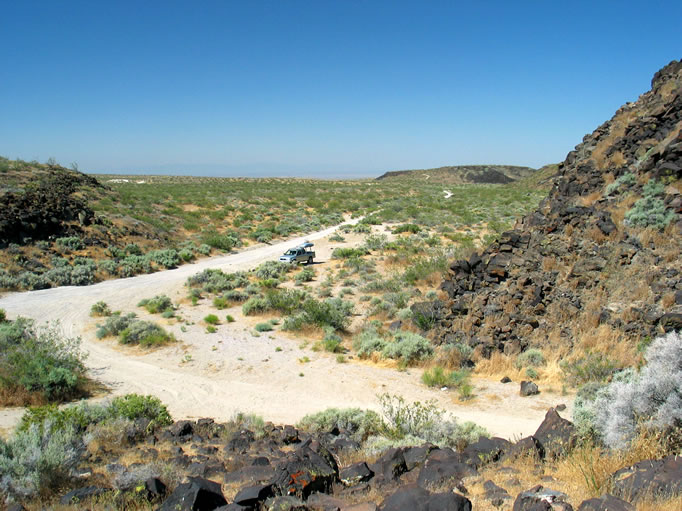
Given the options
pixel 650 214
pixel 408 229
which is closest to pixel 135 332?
pixel 650 214

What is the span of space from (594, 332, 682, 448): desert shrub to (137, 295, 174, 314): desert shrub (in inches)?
636

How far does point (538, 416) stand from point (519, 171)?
14908cm

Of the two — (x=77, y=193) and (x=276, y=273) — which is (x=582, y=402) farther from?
(x=77, y=193)

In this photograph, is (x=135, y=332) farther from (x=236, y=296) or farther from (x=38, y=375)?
(x=236, y=296)

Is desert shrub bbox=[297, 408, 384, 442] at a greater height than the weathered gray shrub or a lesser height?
lesser

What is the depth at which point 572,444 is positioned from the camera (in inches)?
243

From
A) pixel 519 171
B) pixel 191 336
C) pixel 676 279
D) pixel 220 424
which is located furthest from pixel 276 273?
pixel 519 171

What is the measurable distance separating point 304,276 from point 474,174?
12403cm

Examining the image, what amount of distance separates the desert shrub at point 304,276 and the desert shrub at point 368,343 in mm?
9246

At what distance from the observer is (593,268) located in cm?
1262

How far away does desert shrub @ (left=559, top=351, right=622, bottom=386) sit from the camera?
9.52 meters

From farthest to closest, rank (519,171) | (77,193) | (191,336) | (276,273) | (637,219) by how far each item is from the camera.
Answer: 1. (519,171)
2. (77,193)
3. (276,273)
4. (191,336)
5. (637,219)

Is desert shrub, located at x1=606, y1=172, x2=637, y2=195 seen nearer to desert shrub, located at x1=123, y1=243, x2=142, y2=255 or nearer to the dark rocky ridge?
the dark rocky ridge

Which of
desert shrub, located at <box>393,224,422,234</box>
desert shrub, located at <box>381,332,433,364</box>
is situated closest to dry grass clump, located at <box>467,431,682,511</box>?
desert shrub, located at <box>381,332,433,364</box>
